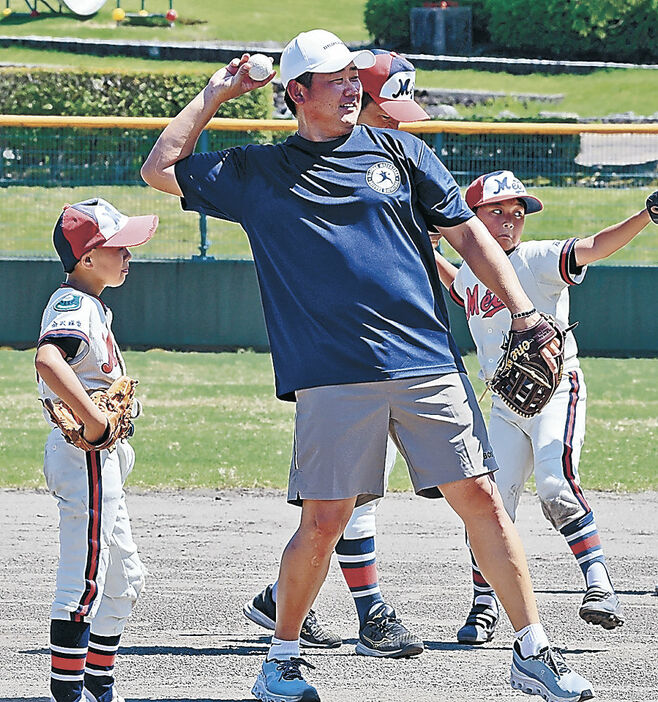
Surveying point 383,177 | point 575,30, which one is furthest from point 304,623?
point 575,30

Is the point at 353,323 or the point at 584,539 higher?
the point at 353,323

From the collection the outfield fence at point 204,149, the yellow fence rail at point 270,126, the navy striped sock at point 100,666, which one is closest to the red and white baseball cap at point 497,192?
the navy striped sock at point 100,666

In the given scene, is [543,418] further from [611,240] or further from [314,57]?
[314,57]

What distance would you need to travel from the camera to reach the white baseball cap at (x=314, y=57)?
406 cm

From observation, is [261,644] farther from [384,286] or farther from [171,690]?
[384,286]

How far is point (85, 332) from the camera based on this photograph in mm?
3979

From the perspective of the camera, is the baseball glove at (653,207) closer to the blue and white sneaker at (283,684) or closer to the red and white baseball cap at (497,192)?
the red and white baseball cap at (497,192)

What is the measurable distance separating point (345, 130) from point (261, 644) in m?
1.97

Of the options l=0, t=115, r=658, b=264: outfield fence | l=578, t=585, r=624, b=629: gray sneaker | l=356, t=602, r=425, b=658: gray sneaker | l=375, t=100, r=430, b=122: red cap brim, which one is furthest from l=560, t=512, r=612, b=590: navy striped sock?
l=0, t=115, r=658, b=264: outfield fence

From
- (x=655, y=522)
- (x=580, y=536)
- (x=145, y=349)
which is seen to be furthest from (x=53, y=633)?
(x=145, y=349)

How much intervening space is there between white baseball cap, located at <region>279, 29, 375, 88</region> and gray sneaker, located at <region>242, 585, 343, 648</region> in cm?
198

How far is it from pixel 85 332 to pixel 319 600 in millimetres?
1967

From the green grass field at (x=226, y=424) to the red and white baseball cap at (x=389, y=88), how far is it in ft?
10.3

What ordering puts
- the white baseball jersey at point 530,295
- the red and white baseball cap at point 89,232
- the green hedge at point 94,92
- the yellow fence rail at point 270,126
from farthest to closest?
the green hedge at point 94,92 < the yellow fence rail at point 270,126 < the white baseball jersey at point 530,295 < the red and white baseball cap at point 89,232
